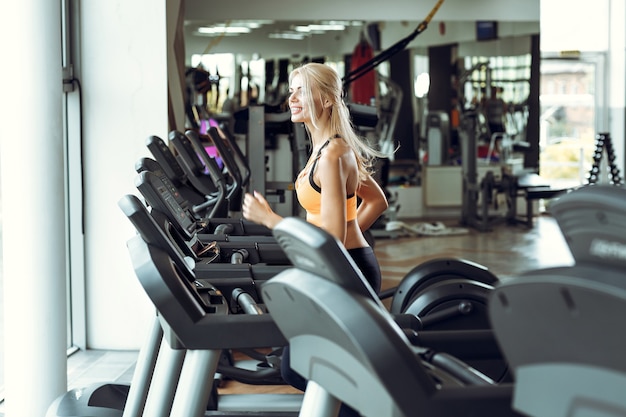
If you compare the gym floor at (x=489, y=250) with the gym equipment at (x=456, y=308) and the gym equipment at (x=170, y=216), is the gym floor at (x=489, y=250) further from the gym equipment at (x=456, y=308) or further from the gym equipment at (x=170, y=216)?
the gym equipment at (x=170, y=216)

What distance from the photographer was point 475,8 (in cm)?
1162

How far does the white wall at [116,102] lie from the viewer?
4.97m

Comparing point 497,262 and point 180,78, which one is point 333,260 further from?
point 497,262

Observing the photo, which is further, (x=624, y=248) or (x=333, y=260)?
(x=333, y=260)

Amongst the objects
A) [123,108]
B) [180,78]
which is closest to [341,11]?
[180,78]

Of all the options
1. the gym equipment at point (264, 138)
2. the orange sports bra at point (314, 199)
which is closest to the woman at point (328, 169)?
the orange sports bra at point (314, 199)

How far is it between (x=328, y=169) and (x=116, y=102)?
2402 mm

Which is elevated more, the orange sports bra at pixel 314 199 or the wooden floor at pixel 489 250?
the orange sports bra at pixel 314 199

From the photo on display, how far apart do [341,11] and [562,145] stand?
4.52m

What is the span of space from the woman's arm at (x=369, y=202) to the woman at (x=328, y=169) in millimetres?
149

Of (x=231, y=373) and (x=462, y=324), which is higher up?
(x=462, y=324)

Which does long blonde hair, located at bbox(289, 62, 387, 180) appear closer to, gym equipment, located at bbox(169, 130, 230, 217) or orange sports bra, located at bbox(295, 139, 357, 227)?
orange sports bra, located at bbox(295, 139, 357, 227)

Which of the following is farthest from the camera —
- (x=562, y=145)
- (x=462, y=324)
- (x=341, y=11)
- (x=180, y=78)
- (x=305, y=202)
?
(x=562, y=145)

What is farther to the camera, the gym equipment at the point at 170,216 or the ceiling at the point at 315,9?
the ceiling at the point at 315,9
